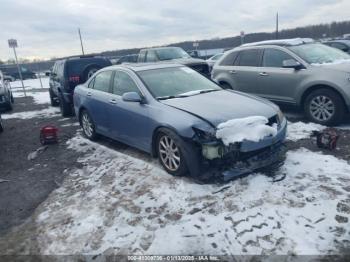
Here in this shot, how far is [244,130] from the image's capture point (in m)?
4.55

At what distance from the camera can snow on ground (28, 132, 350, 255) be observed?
3.48m

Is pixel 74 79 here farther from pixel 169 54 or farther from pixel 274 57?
pixel 274 57

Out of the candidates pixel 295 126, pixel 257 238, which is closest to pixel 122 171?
pixel 257 238

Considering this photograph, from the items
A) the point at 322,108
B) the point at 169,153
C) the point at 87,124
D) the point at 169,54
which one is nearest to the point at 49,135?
the point at 87,124

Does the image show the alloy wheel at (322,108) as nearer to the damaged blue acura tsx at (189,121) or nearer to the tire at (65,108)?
the damaged blue acura tsx at (189,121)

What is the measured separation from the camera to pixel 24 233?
4.05 metres

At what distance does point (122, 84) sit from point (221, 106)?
2099 mm

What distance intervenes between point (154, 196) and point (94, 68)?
7.04m

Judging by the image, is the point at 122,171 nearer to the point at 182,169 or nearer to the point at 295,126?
the point at 182,169

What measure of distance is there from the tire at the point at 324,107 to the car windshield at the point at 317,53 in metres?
0.81

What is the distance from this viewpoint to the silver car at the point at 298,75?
22.7ft

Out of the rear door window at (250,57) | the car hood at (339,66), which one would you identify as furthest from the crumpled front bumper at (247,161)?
the rear door window at (250,57)

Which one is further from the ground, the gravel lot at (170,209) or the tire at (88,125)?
the tire at (88,125)

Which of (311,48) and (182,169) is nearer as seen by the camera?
(182,169)
